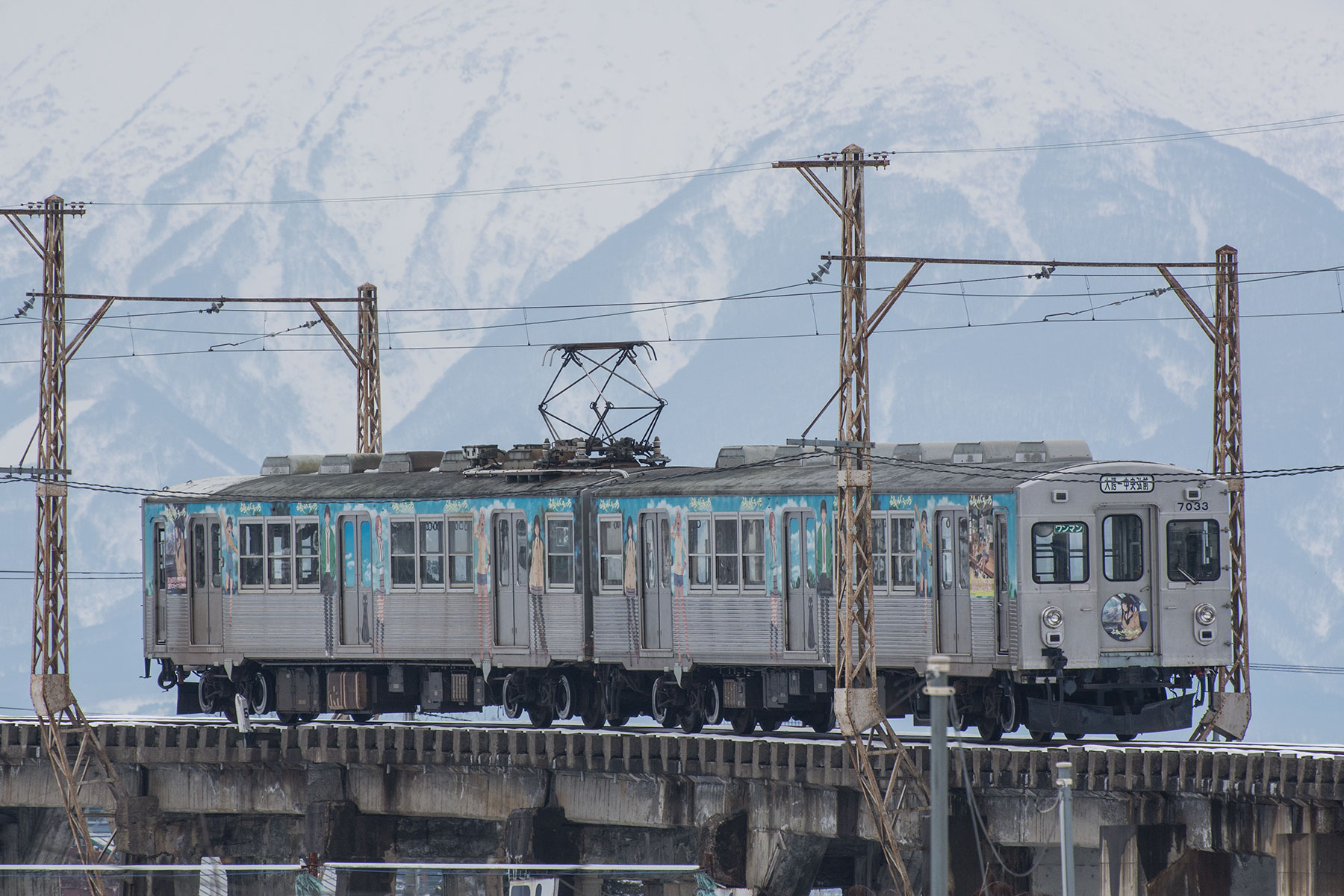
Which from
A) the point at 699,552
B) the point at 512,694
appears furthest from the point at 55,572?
the point at 699,552

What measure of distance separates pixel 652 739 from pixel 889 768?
3.60 meters

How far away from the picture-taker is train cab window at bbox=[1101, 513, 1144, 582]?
29.9 meters

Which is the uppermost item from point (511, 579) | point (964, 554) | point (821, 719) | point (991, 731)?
point (964, 554)

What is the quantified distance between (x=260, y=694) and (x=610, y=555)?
27.1 feet

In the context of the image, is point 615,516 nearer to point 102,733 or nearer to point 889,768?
point 889,768

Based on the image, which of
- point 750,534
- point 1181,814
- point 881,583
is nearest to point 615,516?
point 750,534

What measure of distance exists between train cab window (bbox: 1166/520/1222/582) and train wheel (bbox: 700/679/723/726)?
7.25 meters

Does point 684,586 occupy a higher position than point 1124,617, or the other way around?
point 684,586

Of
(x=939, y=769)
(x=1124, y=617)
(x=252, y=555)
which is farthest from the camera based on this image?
(x=252, y=555)

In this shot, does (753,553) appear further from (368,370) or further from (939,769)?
(939,769)

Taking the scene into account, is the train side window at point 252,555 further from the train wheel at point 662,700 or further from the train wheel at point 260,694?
the train wheel at point 662,700

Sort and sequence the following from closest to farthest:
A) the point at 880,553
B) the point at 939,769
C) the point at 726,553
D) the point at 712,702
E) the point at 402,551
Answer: the point at 939,769
the point at 880,553
the point at 726,553
the point at 712,702
the point at 402,551

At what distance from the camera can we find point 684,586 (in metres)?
32.4

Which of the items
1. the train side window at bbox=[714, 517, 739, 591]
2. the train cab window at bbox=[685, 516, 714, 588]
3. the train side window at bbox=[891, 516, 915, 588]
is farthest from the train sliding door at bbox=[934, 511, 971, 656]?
the train cab window at bbox=[685, 516, 714, 588]
